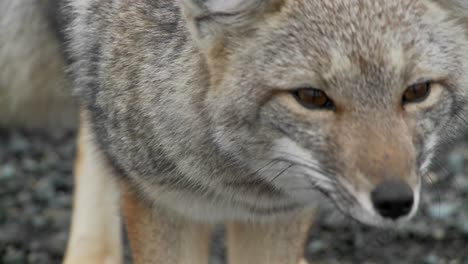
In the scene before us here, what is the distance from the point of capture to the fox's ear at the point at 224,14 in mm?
3885

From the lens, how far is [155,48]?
432 centimetres

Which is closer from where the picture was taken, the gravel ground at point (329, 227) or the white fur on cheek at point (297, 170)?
the white fur on cheek at point (297, 170)

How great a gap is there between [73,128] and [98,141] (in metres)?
2.99

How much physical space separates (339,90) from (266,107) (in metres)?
0.32

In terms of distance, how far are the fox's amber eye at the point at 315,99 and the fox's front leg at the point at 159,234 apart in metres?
1.29

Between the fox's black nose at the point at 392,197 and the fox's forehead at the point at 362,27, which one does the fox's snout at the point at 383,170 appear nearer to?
the fox's black nose at the point at 392,197

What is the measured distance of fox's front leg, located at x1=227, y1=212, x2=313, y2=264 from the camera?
4980 mm

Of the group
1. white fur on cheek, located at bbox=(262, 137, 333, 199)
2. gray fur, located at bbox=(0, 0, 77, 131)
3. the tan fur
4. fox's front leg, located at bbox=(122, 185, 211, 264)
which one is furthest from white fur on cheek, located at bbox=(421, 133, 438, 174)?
gray fur, located at bbox=(0, 0, 77, 131)

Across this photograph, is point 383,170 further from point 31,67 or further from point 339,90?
point 31,67

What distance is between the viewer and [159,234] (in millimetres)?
4859

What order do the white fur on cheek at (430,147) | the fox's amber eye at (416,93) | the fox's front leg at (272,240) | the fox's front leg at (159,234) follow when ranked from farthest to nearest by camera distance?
the fox's front leg at (272,240) → the fox's front leg at (159,234) → the white fur on cheek at (430,147) → the fox's amber eye at (416,93)

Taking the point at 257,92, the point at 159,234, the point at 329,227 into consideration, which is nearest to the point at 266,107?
the point at 257,92

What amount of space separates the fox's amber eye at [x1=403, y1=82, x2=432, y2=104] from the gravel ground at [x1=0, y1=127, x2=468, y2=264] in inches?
106

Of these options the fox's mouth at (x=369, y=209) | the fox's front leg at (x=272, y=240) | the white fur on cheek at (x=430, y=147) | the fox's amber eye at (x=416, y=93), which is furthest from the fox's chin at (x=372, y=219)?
the fox's front leg at (x=272, y=240)
